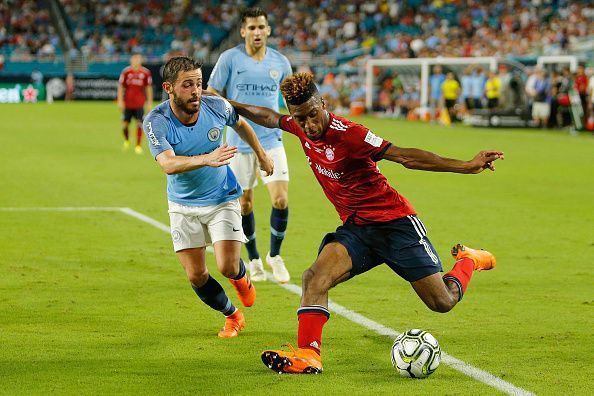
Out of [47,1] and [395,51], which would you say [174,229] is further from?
[47,1]

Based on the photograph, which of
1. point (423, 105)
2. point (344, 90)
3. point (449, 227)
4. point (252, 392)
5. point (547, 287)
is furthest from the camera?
point (344, 90)

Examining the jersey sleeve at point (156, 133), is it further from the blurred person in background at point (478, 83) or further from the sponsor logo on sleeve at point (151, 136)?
the blurred person in background at point (478, 83)

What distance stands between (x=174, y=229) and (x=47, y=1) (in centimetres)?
5299

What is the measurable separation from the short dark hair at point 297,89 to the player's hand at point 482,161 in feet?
3.51

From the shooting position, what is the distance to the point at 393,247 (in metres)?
6.51

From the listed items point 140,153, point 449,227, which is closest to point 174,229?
point 449,227

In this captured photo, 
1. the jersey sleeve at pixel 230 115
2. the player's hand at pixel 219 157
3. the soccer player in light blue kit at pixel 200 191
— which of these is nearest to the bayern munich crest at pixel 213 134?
the soccer player in light blue kit at pixel 200 191

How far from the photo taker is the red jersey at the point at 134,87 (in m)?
24.4

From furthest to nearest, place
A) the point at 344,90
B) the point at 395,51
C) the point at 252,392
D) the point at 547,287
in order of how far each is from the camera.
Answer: the point at 395,51
the point at 344,90
the point at 547,287
the point at 252,392

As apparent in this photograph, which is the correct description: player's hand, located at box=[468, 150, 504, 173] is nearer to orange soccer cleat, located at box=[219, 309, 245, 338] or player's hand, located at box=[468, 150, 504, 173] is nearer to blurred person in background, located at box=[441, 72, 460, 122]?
orange soccer cleat, located at box=[219, 309, 245, 338]

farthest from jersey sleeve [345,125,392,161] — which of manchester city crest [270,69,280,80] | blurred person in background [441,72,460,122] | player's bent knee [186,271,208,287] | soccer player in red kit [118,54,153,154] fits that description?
blurred person in background [441,72,460,122]

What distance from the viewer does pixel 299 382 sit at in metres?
6.00

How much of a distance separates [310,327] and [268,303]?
7.51 ft

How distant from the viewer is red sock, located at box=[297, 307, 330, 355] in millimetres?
6207
